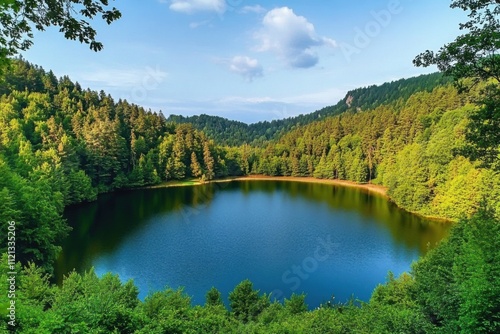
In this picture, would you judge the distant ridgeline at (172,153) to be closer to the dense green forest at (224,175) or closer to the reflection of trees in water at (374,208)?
the dense green forest at (224,175)

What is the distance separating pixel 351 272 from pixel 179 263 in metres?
13.2

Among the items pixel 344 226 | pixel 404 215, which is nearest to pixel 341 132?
pixel 404 215

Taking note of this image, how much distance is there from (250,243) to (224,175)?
46.4 m

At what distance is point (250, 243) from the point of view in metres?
31.9

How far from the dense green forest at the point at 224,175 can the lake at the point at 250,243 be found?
381 centimetres

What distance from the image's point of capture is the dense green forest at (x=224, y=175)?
987 cm

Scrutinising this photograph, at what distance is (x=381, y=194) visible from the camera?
57812mm

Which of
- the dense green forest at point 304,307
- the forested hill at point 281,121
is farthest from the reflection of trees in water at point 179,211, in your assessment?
the forested hill at point 281,121

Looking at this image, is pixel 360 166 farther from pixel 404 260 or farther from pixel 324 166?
pixel 404 260

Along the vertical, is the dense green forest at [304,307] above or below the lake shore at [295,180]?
above

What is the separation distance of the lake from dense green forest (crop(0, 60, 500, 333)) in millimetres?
3809

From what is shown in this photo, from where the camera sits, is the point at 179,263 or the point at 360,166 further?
the point at 360,166

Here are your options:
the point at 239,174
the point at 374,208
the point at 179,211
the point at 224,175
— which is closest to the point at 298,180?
the point at 239,174

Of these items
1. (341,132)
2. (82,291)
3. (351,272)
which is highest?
(341,132)
